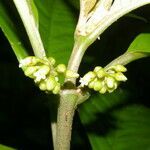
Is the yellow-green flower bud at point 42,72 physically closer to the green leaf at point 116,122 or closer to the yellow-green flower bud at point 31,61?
the yellow-green flower bud at point 31,61

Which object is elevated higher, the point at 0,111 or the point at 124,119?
the point at 0,111

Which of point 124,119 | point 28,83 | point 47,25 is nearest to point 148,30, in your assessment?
point 47,25

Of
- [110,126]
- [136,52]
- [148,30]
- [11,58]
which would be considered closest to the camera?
[136,52]

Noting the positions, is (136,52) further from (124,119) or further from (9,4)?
(124,119)

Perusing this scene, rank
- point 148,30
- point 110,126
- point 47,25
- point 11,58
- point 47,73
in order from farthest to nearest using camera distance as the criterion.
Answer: point 11,58 → point 110,126 → point 47,25 → point 148,30 → point 47,73

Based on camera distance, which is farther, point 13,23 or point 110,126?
point 110,126

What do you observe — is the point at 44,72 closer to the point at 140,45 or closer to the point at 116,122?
the point at 140,45

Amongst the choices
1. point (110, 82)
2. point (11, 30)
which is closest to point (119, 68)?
point (110, 82)
